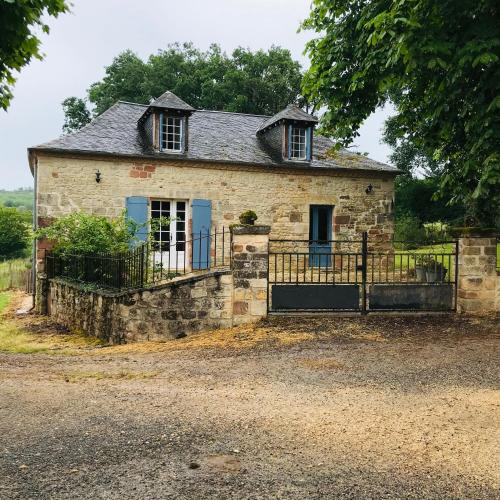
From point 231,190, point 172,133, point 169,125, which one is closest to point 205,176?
point 231,190

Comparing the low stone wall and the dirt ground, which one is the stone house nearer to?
the low stone wall

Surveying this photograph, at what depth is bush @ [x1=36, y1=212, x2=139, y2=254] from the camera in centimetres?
1062

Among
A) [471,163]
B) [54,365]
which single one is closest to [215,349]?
[54,365]

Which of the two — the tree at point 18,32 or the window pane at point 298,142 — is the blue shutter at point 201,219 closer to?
the window pane at point 298,142

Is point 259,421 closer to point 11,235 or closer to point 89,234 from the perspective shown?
point 89,234

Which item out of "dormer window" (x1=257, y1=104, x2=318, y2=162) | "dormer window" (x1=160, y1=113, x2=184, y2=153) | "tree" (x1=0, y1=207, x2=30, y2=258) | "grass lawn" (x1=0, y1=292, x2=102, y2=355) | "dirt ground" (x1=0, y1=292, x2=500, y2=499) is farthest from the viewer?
"tree" (x1=0, y1=207, x2=30, y2=258)

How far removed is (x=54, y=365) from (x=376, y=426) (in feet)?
14.7

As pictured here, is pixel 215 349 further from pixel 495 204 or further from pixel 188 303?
pixel 495 204

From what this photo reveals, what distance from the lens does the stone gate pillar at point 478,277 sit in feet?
29.2

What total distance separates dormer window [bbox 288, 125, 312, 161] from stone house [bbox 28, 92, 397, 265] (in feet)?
0.11

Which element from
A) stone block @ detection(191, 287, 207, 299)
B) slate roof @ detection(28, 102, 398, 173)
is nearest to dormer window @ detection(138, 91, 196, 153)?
slate roof @ detection(28, 102, 398, 173)

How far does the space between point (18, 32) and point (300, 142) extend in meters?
12.3

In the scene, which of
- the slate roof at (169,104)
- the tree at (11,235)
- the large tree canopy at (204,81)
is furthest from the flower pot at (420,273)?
the tree at (11,235)

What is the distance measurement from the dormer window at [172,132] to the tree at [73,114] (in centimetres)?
1791
